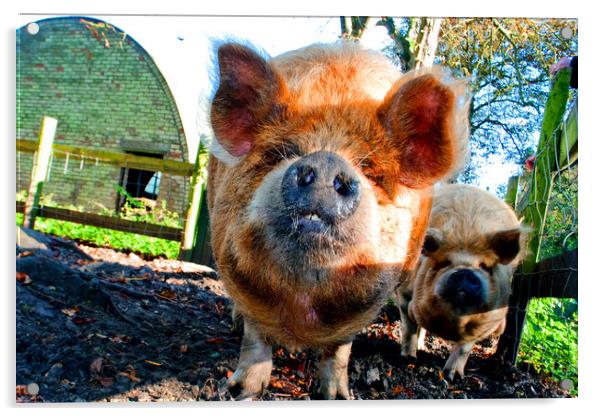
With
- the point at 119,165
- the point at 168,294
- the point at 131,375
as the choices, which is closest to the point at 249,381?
the point at 131,375

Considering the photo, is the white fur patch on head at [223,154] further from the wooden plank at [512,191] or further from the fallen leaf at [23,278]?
the wooden plank at [512,191]

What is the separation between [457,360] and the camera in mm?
2330

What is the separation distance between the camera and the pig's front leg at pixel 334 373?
2.28m

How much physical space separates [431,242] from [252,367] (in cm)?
91

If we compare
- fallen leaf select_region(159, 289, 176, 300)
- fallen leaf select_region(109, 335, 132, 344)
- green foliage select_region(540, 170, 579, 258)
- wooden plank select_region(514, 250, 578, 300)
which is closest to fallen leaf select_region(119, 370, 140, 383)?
fallen leaf select_region(109, 335, 132, 344)

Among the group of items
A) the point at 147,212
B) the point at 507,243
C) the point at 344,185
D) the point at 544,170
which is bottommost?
the point at 147,212

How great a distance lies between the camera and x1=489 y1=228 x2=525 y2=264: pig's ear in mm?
2332

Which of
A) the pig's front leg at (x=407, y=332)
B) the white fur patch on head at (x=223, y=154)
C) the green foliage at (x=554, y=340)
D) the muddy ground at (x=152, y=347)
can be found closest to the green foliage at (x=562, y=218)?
the green foliage at (x=554, y=340)

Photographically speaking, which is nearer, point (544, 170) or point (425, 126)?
point (425, 126)

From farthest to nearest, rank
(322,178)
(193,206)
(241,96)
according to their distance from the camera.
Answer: (193,206) < (241,96) < (322,178)

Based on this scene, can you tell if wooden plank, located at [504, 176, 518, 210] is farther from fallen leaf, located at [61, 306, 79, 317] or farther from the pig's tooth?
fallen leaf, located at [61, 306, 79, 317]

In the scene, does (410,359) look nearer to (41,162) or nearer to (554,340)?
(554,340)

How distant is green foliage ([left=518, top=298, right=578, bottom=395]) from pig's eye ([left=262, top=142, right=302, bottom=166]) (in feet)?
4.25
